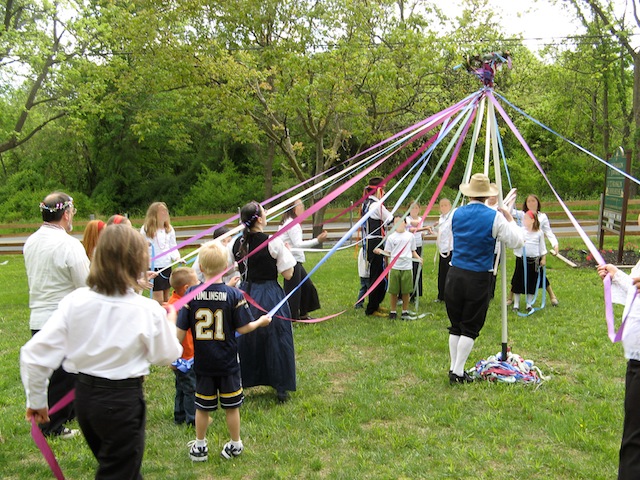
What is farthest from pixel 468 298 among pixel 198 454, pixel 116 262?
pixel 116 262

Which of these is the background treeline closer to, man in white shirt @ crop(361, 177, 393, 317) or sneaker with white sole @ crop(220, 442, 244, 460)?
man in white shirt @ crop(361, 177, 393, 317)

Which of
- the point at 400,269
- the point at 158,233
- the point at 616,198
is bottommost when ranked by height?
the point at 400,269

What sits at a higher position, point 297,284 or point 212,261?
point 212,261

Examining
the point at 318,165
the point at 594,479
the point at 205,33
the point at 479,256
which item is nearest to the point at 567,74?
the point at 318,165

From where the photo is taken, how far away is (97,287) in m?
2.32

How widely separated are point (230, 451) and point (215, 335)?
0.78 metres

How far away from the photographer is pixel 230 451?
11.5ft

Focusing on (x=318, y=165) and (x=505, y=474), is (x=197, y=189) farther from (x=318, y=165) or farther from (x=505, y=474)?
(x=505, y=474)

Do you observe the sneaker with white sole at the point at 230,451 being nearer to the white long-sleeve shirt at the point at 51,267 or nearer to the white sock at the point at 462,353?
the white long-sleeve shirt at the point at 51,267

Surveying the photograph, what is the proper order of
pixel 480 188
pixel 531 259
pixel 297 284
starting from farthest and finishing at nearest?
1. pixel 531 259
2. pixel 297 284
3. pixel 480 188

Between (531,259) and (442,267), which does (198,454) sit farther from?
(531,259)

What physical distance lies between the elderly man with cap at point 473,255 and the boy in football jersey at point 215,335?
1834 mm

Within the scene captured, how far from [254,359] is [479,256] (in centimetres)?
201

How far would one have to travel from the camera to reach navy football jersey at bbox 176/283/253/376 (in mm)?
3412
